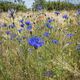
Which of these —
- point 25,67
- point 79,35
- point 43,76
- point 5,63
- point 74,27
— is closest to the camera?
point 25,67

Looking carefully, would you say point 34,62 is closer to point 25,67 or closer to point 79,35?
point 25,67

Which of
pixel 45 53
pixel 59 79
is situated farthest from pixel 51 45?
pixel 59 79

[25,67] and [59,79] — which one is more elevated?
[25,67]

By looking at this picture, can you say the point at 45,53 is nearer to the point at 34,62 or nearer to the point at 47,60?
the point at 47,60

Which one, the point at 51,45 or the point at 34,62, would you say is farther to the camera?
the point at 51,45

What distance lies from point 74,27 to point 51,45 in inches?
60.0

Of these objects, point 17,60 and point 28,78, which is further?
point 17,60

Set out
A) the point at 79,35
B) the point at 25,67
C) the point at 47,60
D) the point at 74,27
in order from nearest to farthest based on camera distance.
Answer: the point at 25,67, the point at 47,60, the point at 79,35, the point at 74,27

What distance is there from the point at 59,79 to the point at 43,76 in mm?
152

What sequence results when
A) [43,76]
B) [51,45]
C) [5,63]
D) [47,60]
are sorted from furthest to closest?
[51,45] < [5,63] < [47,60] < [43,76]

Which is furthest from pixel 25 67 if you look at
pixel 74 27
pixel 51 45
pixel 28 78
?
pixel 74 27

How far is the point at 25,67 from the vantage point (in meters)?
2.44

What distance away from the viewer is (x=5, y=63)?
3.05 m

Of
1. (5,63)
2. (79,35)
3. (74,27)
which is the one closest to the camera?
(5,63)
